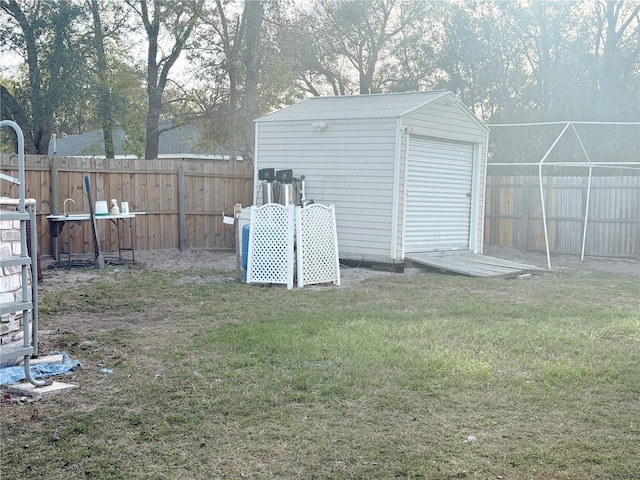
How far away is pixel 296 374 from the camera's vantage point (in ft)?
15.9

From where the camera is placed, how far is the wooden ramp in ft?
33.6

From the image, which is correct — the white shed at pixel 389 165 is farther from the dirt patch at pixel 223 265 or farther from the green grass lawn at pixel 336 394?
the green grass lawn at pixel 336 394

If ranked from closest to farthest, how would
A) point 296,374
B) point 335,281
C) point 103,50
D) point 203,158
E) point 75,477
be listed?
1. point 75,477
2. point 296,374
3. point 335,281
4. point 103,50
5. point 203,158

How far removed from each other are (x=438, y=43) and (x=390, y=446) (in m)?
19.3

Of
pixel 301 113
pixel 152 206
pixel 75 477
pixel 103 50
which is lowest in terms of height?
pixel 75 477

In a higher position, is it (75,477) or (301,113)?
(301,113)

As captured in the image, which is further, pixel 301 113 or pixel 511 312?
pixel 301 113

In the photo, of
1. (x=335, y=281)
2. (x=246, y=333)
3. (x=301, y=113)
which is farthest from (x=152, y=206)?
(x=246, y=333)

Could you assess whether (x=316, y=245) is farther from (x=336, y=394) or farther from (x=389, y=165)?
(x=336, y=394)

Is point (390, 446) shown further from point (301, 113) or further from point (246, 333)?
point (301, 113)

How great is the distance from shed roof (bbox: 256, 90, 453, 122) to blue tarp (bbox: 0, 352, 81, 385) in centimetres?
689

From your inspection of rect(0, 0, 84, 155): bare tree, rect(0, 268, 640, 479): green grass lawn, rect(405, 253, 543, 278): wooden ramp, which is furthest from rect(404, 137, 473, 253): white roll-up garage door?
rect(0, 0, 84, 155): bare tree

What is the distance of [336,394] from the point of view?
14.6 ft

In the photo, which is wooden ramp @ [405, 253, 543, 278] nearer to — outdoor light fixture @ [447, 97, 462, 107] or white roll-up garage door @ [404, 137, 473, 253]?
white roll-up garage door @ [404, 137, 473, 253]
